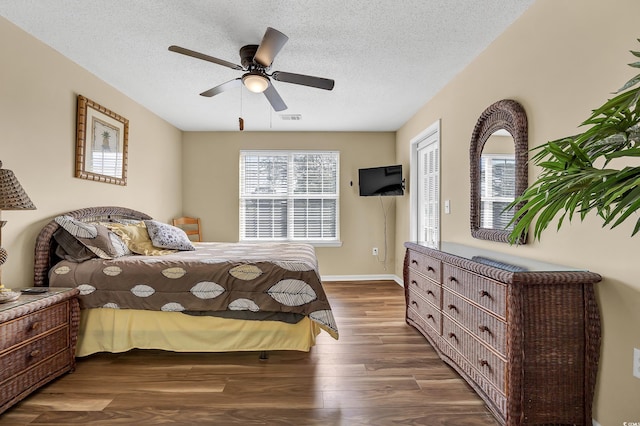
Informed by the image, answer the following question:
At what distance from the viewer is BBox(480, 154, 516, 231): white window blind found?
91.1 inches

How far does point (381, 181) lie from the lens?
4.77 m

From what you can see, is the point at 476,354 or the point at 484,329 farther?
the point at 476,354

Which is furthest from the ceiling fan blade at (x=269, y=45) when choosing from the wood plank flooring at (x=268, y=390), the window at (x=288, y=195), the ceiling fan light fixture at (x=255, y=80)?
the window at (x=288, y=195)

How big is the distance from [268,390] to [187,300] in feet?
2.89

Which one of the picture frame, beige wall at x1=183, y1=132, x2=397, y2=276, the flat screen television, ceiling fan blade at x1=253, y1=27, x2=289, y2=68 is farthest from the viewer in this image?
beige wall at x1=183, y1=132, x2=397, y2=276

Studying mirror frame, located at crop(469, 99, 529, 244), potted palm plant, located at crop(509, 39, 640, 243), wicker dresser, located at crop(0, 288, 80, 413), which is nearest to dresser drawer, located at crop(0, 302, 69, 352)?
wicker dresser, located at crop(0, 288, 80, 413)

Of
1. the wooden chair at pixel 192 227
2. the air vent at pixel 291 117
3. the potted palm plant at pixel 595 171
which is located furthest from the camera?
the wooden chair at pixel 192 227

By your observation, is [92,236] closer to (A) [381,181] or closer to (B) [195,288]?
(B) [195,288]

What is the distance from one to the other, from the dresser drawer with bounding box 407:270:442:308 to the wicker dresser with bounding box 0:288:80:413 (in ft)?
8.74

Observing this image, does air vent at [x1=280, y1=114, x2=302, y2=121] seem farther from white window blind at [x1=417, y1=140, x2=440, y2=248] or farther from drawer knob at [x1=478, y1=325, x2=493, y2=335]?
drawer knob at [x1=478, y1=325, x2=493, y2=335]

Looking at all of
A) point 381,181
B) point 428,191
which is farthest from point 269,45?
point 381,181

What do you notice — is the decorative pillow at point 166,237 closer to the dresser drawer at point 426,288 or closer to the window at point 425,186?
the dresser drawer at point 426,288

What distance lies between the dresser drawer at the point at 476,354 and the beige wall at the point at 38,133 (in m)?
3.18

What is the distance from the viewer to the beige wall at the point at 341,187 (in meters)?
5.12
